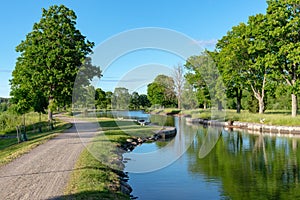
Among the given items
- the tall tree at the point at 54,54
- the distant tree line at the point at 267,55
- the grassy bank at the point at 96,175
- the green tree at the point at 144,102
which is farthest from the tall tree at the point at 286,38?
the green tree at the point at 144,102

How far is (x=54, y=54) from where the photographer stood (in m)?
30.2

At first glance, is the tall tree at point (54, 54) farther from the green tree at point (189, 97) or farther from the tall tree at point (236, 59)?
the green tree at point (189, 97)

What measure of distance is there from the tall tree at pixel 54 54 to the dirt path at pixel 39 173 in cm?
1483

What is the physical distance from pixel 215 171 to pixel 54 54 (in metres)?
21.0

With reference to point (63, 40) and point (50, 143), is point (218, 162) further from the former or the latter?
point (63, 40)

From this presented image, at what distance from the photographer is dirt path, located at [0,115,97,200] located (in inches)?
353

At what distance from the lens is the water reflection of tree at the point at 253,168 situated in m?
12.0

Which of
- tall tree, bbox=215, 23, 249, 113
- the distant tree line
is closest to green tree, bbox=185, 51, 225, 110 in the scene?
the distant tree line

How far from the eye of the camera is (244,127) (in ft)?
122

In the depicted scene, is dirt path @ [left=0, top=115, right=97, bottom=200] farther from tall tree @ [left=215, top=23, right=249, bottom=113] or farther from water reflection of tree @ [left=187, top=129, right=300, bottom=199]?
tall tree @ [left=215, top=23, right=249, bottom=113]

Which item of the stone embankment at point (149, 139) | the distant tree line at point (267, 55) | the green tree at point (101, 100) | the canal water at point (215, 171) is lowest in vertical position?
the canal water at point (215, 171)

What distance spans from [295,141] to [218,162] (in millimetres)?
10878

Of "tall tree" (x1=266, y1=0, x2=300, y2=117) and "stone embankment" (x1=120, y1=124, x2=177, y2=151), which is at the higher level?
"tall tree" (x1=266, y1=0, x2=300, y2=117)

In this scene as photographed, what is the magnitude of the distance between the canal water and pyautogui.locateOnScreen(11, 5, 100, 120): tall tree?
12.4 m
